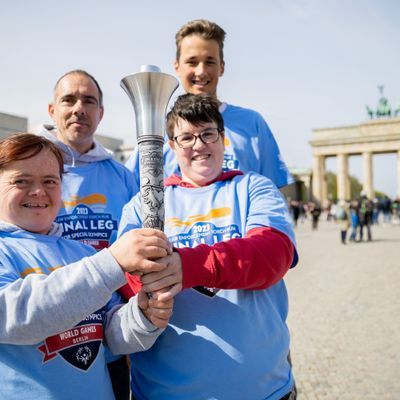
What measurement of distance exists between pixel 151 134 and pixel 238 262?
647mm

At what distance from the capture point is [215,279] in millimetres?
1839

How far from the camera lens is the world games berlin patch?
1.84m

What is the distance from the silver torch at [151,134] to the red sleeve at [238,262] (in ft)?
0.75

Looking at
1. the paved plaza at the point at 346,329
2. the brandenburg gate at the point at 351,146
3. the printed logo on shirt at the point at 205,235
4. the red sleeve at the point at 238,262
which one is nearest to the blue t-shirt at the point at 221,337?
the printed logo on shirt at the point at 205,235

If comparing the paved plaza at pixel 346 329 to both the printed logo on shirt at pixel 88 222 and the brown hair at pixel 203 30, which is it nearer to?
the printed logo on shirt at pixel 88 222

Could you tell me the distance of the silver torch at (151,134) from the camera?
168 centimetres

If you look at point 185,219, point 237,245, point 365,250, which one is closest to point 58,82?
point 185,219

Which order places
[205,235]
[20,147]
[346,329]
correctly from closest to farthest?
[20,147]
[205,235]
[346,329]

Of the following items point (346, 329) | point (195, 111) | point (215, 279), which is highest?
point (195, 111)

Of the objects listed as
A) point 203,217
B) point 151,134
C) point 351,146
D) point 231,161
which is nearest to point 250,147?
point 231,161

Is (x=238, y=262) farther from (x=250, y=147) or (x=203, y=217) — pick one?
(x=250, y=147)

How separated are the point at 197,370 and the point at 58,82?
225 cm

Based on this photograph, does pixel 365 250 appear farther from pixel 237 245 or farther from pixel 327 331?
pixel 237 245

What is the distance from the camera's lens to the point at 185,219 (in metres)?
2.26
